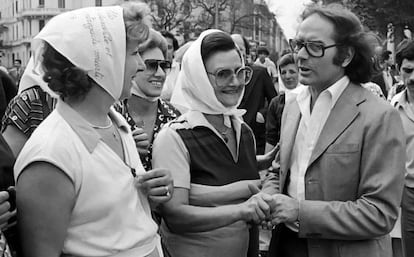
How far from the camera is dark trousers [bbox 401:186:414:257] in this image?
486cm

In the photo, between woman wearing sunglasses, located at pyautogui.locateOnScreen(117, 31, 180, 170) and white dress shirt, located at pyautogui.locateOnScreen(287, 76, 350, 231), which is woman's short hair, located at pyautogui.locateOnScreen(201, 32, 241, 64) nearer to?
white dress shirt, located at pyautogui.locateOnScreen(287, 76, 350, 231)

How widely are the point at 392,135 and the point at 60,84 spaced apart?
160 centimetres

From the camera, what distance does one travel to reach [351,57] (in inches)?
121

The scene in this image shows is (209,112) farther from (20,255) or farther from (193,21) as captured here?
(193,21)

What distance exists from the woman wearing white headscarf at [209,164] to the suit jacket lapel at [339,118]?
409 mm

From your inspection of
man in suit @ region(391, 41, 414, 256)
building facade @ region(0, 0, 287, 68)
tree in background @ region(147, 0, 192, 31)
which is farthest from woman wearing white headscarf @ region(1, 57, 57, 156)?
tree in background @ region(147, 0, 192, 31)

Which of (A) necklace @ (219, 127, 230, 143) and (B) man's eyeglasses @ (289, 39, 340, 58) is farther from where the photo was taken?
(A) necklace @ (219, 127, 230, 143)

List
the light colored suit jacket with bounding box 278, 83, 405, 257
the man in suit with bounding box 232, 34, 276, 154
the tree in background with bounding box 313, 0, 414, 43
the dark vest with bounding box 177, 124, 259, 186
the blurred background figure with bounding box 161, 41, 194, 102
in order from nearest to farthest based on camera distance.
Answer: the light colored suit jacket with bounding box 278, 83, 405, 257, the dark vest with bounding box 177, 124, 259, 186, the blurred background figure with bounding box 161, 41, 194, 102, the man in suit with bounding box 232, 34, 276, 154, the tree in background with bounding box 313, 0, 414, 43

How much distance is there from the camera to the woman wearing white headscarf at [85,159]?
214 centimetres

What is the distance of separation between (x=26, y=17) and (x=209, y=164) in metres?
83.2

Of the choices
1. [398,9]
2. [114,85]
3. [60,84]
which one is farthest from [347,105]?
[398,9]

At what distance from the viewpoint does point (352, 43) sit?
3062 mm

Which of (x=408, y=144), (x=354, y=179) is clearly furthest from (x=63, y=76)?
(x=408, y=144)

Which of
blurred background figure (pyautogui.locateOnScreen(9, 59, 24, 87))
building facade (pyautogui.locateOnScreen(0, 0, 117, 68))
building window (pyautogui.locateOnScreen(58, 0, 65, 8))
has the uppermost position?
blurred background figure (pyautogui.locateOnScreen(9, 59, 24, 87))
